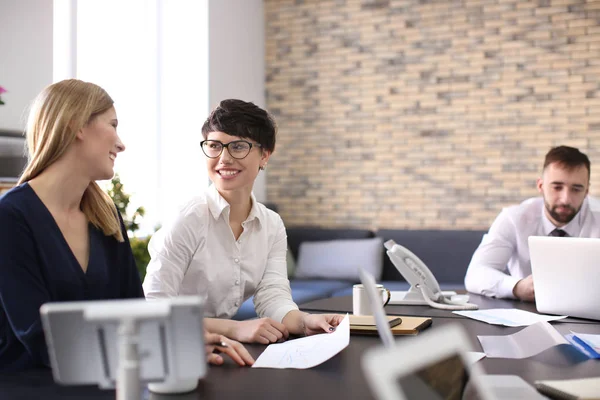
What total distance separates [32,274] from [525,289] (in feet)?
6.42

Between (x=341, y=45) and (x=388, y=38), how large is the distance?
0.45 meters

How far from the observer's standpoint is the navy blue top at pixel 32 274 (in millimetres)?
1545

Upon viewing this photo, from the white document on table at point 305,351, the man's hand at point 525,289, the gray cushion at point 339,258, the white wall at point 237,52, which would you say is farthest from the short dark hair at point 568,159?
the white wall at point 237,52

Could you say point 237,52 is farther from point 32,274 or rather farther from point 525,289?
point 32,274

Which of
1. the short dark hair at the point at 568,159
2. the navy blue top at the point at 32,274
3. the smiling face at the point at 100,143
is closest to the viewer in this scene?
the navy blue top at the point at 32,274

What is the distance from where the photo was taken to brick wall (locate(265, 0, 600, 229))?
5.38 m

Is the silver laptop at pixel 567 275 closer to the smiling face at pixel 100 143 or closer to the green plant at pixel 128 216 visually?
the smiling face at pixel 100 143

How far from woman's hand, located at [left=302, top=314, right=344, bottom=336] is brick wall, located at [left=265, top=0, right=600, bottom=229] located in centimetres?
386

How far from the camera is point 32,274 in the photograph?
161cm

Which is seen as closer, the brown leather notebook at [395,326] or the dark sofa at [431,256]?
the brown leather notebook at [395,326]

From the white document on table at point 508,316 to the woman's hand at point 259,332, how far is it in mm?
748

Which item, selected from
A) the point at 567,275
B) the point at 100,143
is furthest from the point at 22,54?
the point at 567,275

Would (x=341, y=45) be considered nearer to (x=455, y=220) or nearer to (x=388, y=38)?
(x=388, y=38)

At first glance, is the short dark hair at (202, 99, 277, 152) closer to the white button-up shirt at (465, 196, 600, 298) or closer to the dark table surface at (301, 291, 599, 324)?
the dark table surface at (301, 291, 599, 324)
